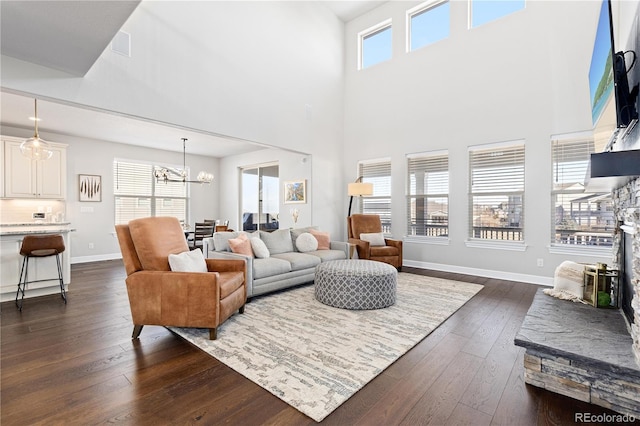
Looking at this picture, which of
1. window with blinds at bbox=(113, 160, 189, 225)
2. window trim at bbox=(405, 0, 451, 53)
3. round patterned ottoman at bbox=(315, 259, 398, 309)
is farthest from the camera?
window with blinds at bbox=(113, 160, 189, 225)

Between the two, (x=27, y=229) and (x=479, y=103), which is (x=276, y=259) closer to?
(x=27, y=229)

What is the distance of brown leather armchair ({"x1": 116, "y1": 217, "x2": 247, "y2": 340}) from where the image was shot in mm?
2521

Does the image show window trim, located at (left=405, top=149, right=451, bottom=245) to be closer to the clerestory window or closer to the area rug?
the area rug

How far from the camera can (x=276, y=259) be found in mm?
3998

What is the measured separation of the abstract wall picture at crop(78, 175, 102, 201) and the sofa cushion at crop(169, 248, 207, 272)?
562 centimetres

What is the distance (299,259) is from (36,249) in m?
3.29

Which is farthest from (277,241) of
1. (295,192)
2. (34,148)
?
(34,148)

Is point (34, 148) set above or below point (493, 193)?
above

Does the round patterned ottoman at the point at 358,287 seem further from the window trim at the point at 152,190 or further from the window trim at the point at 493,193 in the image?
the window trim at the point at 152,190

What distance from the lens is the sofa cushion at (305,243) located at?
4.77 metres

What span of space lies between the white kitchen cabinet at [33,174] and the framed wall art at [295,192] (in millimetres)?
4673

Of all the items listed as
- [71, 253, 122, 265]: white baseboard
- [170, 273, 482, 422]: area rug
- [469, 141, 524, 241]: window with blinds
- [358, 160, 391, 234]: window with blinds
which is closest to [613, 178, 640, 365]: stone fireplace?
[170, 273, 482, 422]: area rug

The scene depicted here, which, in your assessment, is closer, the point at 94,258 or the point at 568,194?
the point at 568,194

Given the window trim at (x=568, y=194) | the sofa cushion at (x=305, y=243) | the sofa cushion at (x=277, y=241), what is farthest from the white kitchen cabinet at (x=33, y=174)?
the window trim at (x=568, y=194)
